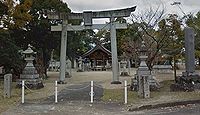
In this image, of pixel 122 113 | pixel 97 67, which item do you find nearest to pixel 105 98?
pixel 122 113

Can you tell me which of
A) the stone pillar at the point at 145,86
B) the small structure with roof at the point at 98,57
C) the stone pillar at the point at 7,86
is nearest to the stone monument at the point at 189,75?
the stone pillar at the point at 145,86

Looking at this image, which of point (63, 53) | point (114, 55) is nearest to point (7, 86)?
point (63, 53)

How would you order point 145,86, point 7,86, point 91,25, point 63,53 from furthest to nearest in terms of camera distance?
1. point 91,25
2. point 63,53
3. point 7,86
4. point 145,86

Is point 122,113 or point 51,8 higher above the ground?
Answer: point 51,8

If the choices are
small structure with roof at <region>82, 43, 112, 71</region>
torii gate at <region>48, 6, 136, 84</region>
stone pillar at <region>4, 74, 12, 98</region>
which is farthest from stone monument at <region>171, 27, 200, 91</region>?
small structure with roof at <region>82, 43, 112, 71</region>

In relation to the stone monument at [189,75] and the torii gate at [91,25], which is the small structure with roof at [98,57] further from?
the stone monument at [189,75]

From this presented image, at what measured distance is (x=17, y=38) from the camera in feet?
99.1

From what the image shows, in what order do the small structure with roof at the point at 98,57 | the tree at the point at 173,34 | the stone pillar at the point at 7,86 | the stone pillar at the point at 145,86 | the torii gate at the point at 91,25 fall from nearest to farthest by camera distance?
the stone pillar at the point at 145,86 → the stone pillar at the point at 7,86 → the torii gate at the point at 91,25 → the tree at the point at 173,34 → the small structure with roof at the point at 98,57

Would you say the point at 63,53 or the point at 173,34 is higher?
the point at 173,34

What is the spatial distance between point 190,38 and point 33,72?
9905mm

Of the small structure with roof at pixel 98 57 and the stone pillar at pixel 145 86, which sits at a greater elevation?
the small structure with roof at pixel 98 57

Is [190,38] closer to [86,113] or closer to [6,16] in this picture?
[86,113]

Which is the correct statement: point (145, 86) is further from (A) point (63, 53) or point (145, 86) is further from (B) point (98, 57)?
(B) point (98, 57)

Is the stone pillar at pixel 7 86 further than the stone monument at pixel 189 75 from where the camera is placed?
No
